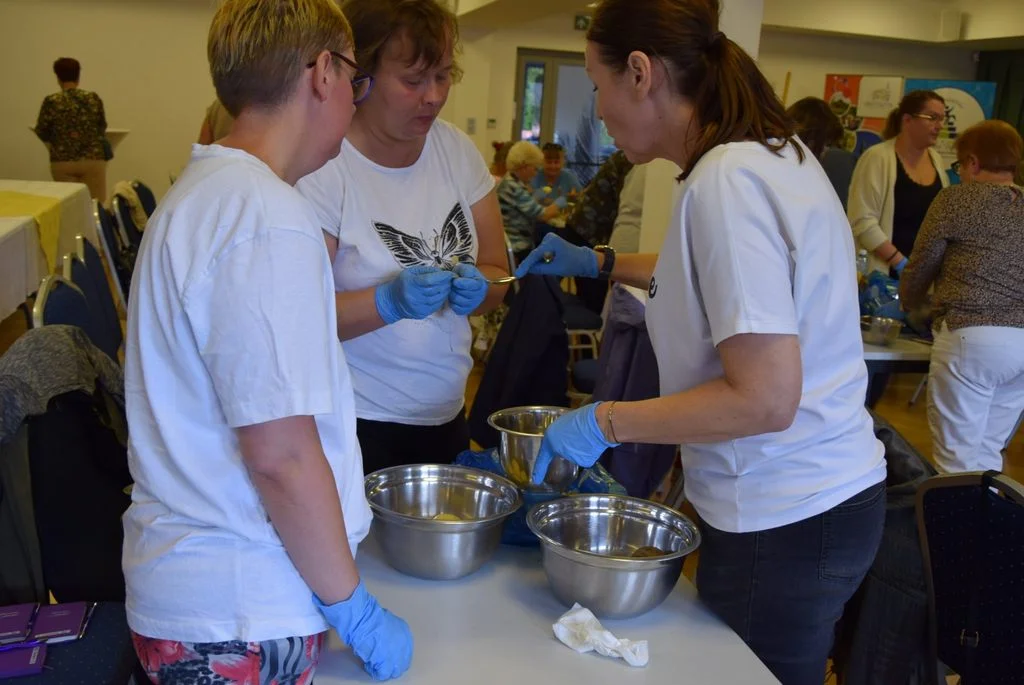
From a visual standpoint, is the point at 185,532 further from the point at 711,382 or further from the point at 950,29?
the point at 950,29

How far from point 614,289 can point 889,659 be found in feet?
3.67

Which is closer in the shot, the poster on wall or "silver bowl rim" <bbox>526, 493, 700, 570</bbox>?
"silver bowl rim" <bbox>526, 493, 700, 570</bbox>

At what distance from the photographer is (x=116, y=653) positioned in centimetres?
128

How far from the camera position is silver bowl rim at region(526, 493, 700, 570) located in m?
1.09

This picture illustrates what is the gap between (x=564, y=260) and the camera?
174 cm

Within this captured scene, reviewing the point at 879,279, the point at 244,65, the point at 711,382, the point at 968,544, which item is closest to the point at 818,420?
the point at 711,382

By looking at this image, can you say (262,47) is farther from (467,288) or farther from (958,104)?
(958,104)

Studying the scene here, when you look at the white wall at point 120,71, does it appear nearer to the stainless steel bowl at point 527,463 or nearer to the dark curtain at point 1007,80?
the stainless steel bowl at point 527,463

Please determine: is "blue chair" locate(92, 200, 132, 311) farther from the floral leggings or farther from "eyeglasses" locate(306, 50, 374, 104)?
the floral leggings

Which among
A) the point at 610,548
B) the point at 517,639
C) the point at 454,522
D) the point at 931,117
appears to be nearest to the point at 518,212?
the point at 931,117

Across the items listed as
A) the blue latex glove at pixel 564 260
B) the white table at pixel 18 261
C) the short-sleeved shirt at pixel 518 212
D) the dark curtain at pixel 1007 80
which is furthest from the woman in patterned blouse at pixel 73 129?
the dark curtain at pixel 1007 80

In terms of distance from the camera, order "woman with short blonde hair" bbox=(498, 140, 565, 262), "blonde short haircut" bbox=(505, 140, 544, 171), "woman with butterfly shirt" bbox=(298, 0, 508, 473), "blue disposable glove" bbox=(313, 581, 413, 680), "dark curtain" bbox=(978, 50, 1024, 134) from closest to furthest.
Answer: "blue disposable glove" bbox=(313, 581, 413, 680), "woman with butterfly shirt" bbox=(298, 0, 508, 473), "woman with short blonde hair" bbox=(498, 140, 565, 262), "blonde short haircut" bbox=(505, 140, 544, 171), "dark curtain" bbox=(978, 50, 1024, 134)

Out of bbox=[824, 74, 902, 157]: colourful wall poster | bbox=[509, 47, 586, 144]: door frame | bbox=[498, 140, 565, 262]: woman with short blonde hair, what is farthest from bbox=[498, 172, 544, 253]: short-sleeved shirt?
bbox=[824, 74, 902, 157]: colourful wall poster

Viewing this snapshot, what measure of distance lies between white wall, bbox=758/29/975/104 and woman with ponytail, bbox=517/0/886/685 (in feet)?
25.8
